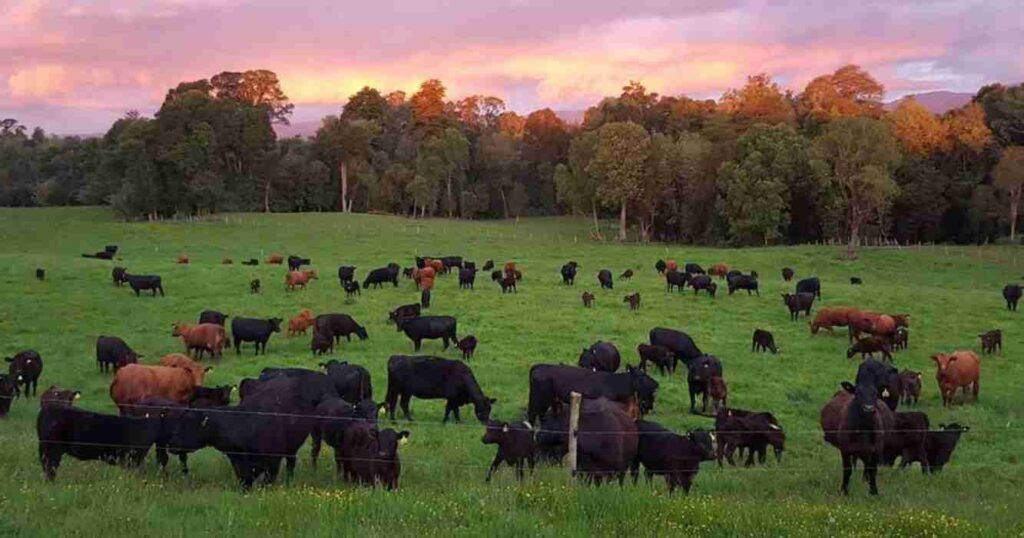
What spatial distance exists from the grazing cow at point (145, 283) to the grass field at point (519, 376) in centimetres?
37

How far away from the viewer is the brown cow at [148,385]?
52.1ft

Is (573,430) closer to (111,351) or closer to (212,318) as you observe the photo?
(111,351)

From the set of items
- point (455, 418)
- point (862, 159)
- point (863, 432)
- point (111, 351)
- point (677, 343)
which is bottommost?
point (455, 418)

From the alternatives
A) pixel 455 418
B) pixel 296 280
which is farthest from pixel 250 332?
pixel 296 280

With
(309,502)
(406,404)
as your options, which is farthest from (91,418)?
(406,404)

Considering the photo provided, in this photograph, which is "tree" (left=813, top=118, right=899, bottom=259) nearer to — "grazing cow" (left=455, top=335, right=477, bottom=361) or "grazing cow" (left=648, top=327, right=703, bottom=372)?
"grazing cow" (left=648, top=327, right=703, bottom=372)

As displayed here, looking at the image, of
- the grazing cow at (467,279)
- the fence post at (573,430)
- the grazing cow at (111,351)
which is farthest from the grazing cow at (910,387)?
the grazing cow at (467,279)

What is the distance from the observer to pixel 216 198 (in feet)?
245

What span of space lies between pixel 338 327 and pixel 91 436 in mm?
13072

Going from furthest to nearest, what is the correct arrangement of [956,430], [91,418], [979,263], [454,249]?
[454,249] < [979,263] < [956,430] < [91,418]

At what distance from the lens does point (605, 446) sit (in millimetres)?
11297

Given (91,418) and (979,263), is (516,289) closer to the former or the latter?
(91,418)

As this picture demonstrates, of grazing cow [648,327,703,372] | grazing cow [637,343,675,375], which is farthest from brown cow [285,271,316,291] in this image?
grazing cow [637,343,675,375]

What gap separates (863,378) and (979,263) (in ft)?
136
